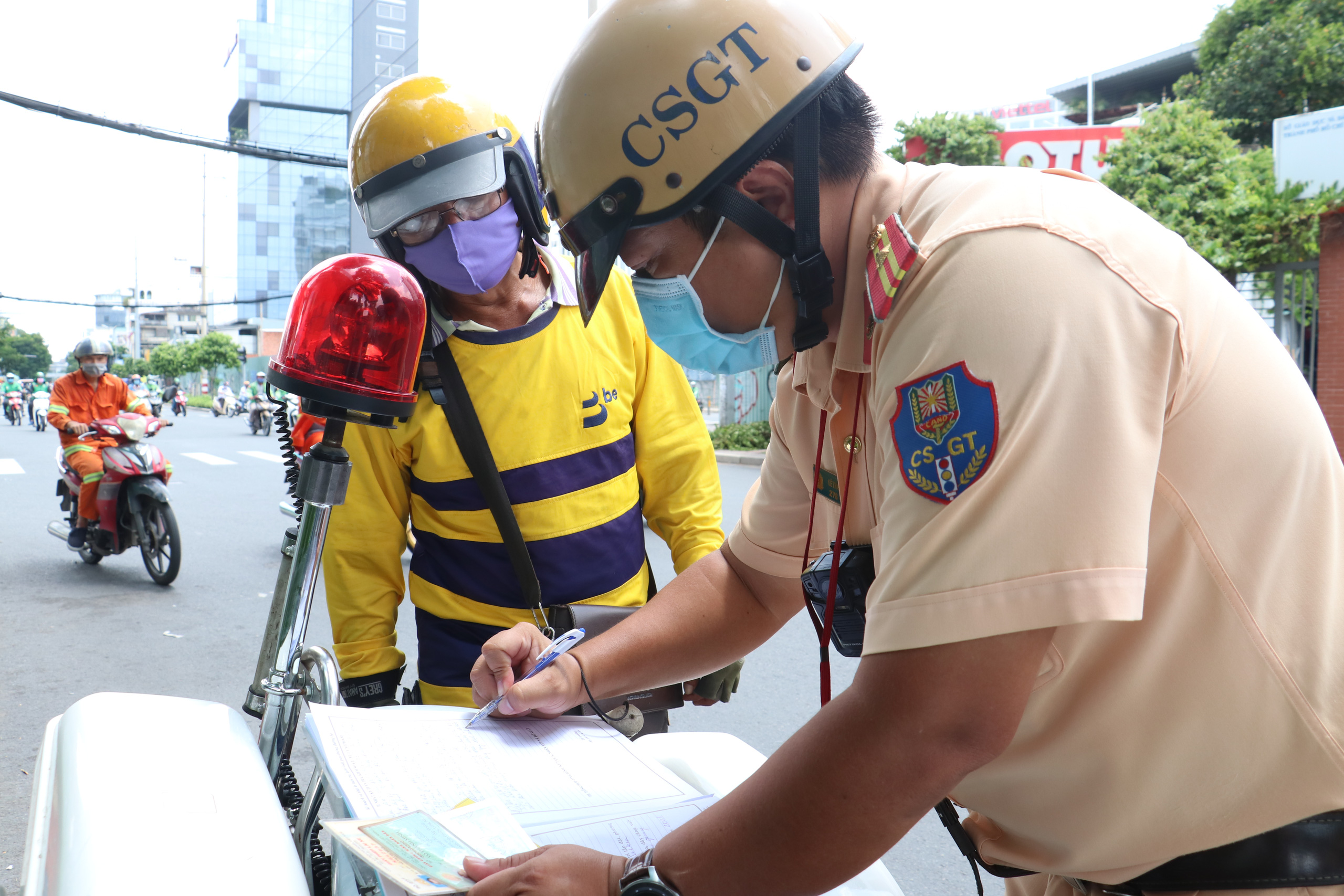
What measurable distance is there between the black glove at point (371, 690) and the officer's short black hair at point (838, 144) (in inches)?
48.9

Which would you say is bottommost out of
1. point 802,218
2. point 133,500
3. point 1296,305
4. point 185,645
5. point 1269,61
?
point 185,645

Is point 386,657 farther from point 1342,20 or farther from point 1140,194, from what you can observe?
point 1342,20

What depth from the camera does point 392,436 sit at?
1.85 meters

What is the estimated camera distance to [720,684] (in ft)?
6.03

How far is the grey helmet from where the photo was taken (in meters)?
7.90

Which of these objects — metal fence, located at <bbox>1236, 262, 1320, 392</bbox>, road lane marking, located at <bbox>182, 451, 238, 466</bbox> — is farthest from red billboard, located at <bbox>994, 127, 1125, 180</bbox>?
road lane marking, located at <bbox>182, 451, 238, 466</bbox>

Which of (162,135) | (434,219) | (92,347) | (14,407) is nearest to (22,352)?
(14,407)

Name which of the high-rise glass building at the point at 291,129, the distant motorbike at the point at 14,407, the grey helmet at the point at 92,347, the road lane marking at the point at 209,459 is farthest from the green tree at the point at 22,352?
the grey helmet at the point at 92,347

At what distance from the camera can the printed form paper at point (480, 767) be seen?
1085 mm

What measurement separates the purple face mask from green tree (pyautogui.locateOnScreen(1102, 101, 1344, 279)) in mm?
9600

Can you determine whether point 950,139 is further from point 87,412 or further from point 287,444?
point 287,444

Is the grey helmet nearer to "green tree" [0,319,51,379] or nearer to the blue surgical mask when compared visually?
the blue surgical mask

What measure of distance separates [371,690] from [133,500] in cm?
599

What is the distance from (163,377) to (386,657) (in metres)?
73.1
